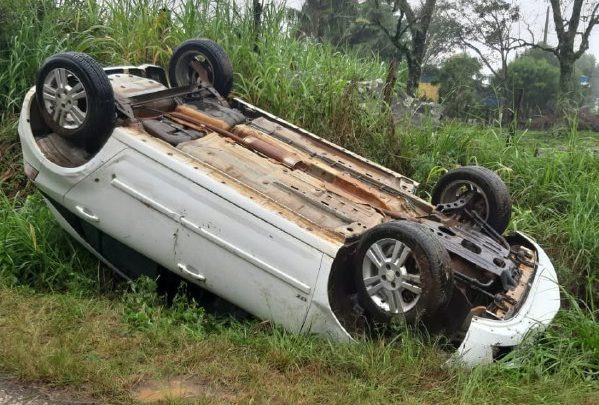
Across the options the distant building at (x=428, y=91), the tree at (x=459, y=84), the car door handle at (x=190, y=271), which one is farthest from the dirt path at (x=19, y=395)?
the distant building at (x=428, y=91)

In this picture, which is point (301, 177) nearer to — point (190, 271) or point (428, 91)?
point (190, 271)

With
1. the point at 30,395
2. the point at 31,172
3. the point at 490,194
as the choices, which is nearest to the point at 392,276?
the point at 490,194

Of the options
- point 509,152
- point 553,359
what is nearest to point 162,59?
point 509,152

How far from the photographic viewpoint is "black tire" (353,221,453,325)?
3.67 meters

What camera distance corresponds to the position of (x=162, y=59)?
7.54 meters

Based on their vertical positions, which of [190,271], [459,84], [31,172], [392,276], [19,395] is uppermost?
[459,84]

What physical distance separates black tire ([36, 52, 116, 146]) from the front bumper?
2.61 m

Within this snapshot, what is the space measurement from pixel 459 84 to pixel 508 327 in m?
5.25

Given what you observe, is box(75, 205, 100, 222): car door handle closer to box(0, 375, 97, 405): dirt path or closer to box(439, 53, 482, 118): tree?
box(0, 375, 97, 405): dirt path

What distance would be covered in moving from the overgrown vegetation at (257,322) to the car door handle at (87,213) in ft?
1.75

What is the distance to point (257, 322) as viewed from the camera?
4.16m

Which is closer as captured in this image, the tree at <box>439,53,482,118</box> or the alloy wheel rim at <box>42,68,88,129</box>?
the alloy wheel rim at <box>42,68,88,129</box>

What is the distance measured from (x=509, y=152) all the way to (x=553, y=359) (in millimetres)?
3350

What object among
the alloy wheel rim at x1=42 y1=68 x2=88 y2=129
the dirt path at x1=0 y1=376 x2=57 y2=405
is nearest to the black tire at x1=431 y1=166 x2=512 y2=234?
the alloy wheel rim at x1=42 y1=68 x2=88 y2=129
